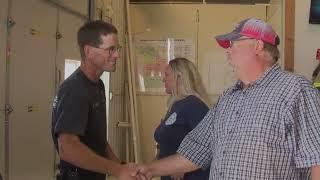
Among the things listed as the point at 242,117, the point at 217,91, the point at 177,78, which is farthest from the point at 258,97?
the point at 217,91

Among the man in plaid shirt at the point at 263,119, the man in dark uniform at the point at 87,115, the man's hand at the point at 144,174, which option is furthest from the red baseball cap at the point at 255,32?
the man's hand at the point at 144,174

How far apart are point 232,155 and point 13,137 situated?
164cm

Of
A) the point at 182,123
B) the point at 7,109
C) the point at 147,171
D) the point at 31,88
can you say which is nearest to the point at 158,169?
the point at 147,171

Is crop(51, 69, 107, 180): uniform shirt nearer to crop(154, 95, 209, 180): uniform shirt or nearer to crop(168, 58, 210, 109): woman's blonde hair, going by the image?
crop(154, 95, 209, 180): uniform shirt

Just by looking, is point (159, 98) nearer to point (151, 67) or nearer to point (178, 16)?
point (151, 67)

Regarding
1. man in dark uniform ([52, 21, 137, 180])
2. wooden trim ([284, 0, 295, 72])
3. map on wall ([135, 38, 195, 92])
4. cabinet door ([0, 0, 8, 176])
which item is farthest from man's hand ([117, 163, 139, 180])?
map on wall ([135, 38, 195, 92])

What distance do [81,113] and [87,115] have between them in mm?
49

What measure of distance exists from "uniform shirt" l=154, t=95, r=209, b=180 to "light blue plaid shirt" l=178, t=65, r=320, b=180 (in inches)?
34.4

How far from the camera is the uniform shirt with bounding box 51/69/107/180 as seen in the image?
2.21 m

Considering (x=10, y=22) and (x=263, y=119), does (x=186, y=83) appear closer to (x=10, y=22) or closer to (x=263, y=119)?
(x=10, y=22)

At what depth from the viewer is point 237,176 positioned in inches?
72.9

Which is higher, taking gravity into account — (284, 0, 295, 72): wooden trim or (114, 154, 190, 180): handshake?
(284, 0, 295, 72): wooden trim

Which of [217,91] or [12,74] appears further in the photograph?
[217,91]

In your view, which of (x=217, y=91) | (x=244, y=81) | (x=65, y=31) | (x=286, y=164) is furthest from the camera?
(x=217, y=91)
